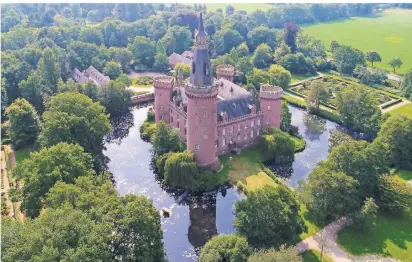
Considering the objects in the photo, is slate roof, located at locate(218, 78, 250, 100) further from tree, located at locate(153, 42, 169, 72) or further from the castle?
tree, located at locate(153, 42, 169, 72)

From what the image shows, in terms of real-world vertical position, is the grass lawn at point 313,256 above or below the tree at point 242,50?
below

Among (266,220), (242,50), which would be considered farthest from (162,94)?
(242,50)

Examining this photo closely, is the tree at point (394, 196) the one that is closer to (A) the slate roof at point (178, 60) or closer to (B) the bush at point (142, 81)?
(A) the slate roof at point (178, 60)

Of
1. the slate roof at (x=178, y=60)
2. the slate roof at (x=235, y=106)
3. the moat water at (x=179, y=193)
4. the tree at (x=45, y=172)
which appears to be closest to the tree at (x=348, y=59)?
the moat water at (x=179, y=193)

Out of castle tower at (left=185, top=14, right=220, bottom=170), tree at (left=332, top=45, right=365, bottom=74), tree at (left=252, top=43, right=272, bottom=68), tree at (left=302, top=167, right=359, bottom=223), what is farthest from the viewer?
tree at (left=252, top=43, right=272, bottom=68)

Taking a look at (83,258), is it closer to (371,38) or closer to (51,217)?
(51,217)

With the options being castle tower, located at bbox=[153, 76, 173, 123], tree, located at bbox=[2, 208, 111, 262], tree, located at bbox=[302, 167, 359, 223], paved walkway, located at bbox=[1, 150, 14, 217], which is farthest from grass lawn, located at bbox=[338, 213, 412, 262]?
paved walkway, located at bbox=[1, 150, 14, 217]
